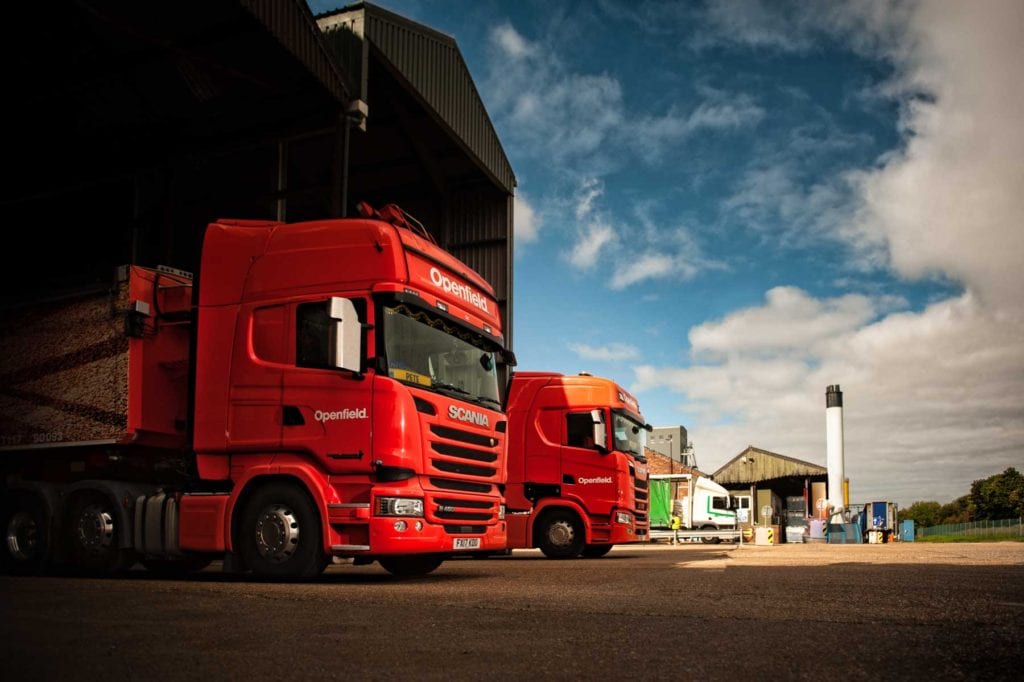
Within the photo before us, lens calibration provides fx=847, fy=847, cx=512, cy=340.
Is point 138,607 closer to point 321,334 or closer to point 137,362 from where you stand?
point 321,334

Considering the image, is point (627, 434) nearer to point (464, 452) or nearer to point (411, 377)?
point (464, 452)

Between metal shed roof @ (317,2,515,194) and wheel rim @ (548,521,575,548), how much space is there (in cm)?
809

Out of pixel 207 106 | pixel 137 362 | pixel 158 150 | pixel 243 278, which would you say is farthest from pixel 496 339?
pixel 158 150

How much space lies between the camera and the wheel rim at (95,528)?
8992 mm

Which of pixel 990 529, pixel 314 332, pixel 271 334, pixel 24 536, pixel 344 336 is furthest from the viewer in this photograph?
pixel 990 529

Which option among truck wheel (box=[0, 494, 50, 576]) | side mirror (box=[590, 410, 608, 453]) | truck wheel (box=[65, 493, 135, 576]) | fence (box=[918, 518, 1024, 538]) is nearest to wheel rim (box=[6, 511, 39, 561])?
truck wheel (box=[0, 494, 50, 576])

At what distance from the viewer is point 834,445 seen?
53.4 m

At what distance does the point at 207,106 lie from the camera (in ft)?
Answer: 51.2

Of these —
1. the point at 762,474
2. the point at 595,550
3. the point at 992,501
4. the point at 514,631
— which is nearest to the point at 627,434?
the point at 595,550

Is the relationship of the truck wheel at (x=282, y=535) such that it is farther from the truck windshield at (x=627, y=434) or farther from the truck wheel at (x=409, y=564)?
the truck windshield at (x=627, y=434)

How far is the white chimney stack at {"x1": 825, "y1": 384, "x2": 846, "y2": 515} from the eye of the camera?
2026 inches

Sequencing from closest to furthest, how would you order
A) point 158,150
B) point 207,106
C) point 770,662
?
point 770,662, point 207,106, point 158,150

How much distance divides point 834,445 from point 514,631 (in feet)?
174

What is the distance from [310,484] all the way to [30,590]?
2358 millimetres
